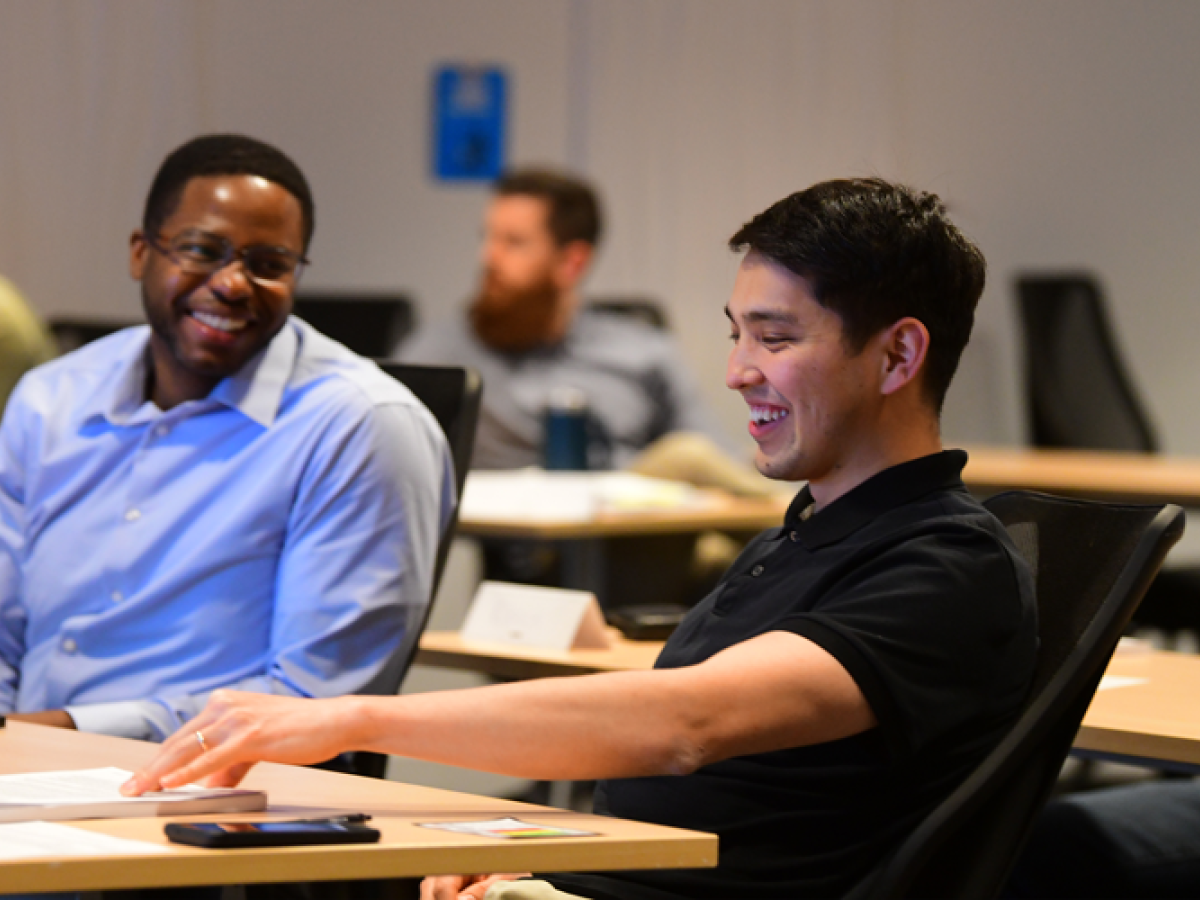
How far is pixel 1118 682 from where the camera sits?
6.21 feet

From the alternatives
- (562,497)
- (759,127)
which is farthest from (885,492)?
(759,127)

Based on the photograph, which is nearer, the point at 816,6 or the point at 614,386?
the point at 614,386

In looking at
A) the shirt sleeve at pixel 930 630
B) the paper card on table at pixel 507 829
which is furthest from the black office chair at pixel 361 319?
the paper card on table at pixel 507 829

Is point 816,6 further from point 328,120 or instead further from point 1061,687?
point 1061,687

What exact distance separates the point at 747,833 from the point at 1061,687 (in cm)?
28

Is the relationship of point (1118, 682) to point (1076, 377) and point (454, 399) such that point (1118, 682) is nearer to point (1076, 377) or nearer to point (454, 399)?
point (454, 399)

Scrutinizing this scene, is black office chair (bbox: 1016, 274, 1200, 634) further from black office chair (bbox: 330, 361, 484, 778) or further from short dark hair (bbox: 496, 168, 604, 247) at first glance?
black office chair (bbox: 330, 361, 484, 778)

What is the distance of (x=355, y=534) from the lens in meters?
1.90

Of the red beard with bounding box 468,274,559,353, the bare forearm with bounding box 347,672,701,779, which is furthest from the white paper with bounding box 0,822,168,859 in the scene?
the red beard with bounding box 468,274,559,353

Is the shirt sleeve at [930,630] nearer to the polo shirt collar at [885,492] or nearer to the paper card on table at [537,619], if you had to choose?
the polo shirt collar at [885,492]

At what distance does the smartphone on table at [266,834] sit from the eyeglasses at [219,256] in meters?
1.13

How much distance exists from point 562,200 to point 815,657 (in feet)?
11.1

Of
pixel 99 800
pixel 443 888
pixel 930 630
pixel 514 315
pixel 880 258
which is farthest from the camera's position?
pixel 514 315

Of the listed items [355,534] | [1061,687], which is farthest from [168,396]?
[1061,687]
